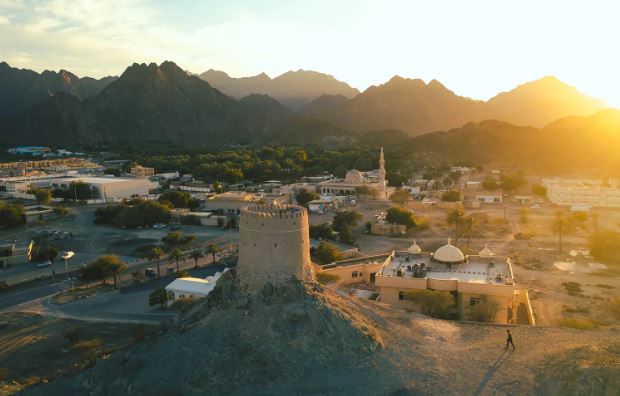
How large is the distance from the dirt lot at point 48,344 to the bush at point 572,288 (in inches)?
860

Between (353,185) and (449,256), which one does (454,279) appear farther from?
(353,185)

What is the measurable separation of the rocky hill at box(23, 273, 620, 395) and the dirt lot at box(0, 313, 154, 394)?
12.4ft

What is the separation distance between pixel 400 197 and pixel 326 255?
2913cm

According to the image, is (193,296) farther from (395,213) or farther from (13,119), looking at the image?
(13,119)

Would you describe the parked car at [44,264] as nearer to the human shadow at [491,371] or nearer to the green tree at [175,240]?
the green tree at [175,240]

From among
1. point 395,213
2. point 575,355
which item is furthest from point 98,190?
point 575,355

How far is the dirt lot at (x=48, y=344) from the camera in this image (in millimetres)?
18094

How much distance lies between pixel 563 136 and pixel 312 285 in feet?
361

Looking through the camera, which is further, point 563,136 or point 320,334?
point 563,136

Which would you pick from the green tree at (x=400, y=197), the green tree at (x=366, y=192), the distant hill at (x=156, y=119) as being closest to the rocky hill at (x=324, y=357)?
the green tree at (x=400, y=197)

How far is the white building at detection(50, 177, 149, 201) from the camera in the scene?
57.2 m

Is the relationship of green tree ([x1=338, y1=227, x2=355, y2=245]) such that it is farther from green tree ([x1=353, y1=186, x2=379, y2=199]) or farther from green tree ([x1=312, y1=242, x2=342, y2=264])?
green tree ([x1=353, y1=186, x2=379, y2=199])

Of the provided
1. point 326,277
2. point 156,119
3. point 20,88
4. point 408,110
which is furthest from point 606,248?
point 20,88

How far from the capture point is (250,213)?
15.3m
